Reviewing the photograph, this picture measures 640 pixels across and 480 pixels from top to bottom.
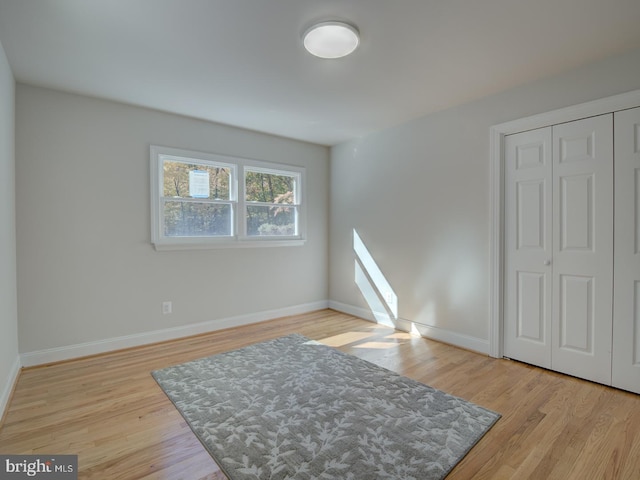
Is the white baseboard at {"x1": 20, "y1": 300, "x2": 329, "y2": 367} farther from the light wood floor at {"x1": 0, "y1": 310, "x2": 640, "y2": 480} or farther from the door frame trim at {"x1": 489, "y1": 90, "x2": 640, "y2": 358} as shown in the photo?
the door frame trim at {"x1": 489, "y1": 90, "x2": 640, "y2": 358}

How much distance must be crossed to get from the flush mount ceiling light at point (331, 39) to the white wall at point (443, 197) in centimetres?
174

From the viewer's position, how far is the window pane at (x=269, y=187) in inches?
173

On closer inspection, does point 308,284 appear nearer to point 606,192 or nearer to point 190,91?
point 190,91

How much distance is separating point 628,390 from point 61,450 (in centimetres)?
389

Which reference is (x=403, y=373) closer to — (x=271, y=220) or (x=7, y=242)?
(x=271, y=220)

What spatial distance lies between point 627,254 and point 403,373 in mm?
1965

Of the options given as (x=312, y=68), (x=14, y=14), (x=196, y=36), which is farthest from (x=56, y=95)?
(x=312, y=68)

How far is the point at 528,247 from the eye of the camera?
302 centimetres

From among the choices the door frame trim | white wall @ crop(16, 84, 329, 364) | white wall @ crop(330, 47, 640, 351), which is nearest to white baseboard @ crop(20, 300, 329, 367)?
white wall @ crop(16, 84, 329, 364)

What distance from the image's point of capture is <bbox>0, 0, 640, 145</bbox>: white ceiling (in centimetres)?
196

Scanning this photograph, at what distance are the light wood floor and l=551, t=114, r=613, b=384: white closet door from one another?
9.8 inches

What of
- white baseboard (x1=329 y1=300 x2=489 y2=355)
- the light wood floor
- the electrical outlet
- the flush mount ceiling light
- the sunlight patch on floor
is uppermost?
the flush mount ceiling light

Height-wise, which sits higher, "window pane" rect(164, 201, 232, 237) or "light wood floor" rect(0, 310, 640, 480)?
"window pane" rect(164, 201, 232, 237)

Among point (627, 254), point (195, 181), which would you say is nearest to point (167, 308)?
point (195, 181)
